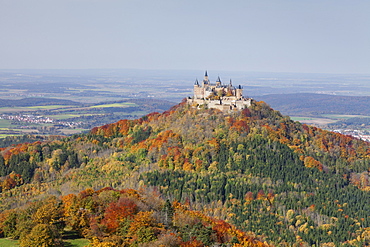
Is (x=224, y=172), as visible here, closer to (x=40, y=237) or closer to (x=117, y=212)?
(x=117, y=212)

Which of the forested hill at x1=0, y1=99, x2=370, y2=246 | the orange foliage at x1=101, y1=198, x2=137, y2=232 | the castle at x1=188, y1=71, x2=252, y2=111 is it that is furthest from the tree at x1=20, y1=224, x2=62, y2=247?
the castle at x1=188, y1=71, x2=252, y2=111

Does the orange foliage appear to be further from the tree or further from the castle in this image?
the castle

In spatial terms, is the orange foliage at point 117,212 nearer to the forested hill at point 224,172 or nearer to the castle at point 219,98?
the forested hill at point 224,172

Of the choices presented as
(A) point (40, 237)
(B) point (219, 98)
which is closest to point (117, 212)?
(A) point (40, 237)

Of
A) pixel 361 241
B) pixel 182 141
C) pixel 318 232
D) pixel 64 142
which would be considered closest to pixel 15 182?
pixel 64 142

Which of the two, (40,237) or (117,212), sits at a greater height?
(40,237)

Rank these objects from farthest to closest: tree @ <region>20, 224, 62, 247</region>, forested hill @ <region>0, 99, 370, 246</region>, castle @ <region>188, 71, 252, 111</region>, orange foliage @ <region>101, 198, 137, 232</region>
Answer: castle @ <region>188, 71, 252, 111</region> < forested hill @ <region>0, 99, 370, 246</region> < orange foliage @ <region>101, 198, 137, 232</region> < tree @ <region>20, 224, 62, 247</region>

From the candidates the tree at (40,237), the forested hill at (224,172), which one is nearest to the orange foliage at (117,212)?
the forested hill at (224,172)
